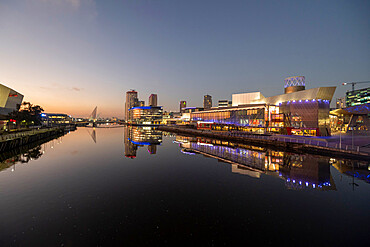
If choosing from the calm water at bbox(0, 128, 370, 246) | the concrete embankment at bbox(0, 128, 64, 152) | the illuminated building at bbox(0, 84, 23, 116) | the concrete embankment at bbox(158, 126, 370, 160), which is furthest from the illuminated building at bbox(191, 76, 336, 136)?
the illuminated building at bbox(0, 84, 23, 116)

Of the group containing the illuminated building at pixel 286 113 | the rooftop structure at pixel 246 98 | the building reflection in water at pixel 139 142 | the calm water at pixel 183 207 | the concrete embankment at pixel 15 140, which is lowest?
the building reflection in water at pixel 139 142

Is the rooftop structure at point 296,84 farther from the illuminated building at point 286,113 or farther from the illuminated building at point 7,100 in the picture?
the illuminated building at point 7,100

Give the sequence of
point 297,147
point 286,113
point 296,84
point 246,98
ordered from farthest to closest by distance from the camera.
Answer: point 246,98
point 296,84
point 286,113
point 297,147

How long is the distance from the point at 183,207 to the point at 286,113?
72798 mm

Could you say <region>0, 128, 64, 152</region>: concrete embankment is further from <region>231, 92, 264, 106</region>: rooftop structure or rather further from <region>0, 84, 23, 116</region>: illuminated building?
<region>231, 92, 264, 106</region>: rooftop structure

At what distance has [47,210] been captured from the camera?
45.4ft

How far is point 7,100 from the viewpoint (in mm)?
88750

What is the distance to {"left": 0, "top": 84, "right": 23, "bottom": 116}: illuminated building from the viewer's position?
8218cm

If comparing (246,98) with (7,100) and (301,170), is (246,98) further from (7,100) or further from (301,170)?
(7,100)

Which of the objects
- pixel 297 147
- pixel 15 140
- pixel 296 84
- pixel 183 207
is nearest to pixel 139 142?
pixel 15 140

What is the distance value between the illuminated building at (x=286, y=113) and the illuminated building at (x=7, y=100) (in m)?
109

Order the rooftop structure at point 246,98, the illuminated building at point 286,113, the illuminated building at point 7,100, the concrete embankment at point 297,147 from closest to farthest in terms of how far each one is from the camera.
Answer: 1. the concrete embankment at point 297,147
2. the illuminated building at point 286,113
3. the illuminated building at point 7,100
4. the rooftop structure at point 246,98

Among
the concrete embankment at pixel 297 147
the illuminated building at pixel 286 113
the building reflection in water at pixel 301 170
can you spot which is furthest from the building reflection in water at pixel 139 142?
the illuminated building at pixel 286 113

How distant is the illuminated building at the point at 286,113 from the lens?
62438mm
